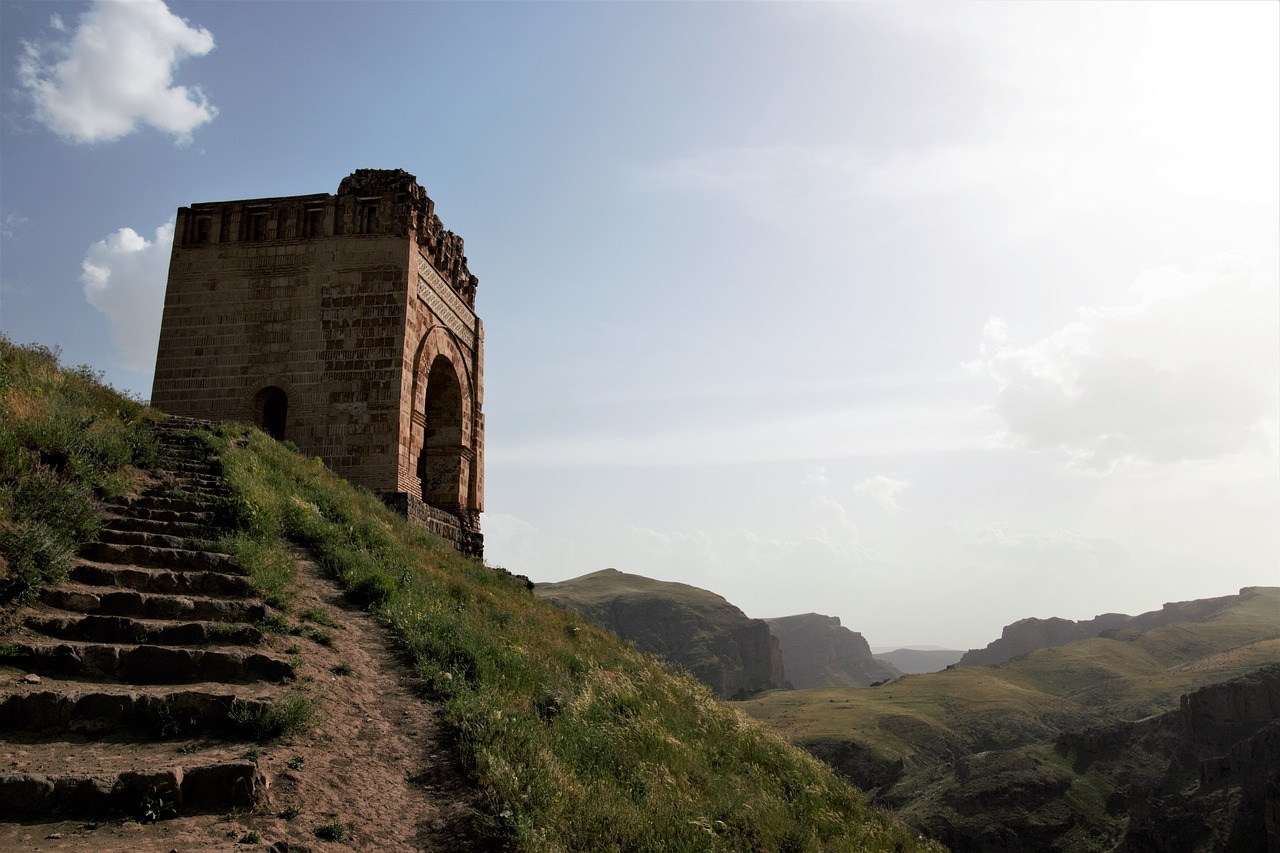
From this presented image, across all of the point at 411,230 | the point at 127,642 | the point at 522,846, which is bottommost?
the point at 522,846

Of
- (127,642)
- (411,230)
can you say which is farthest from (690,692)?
(411,230)

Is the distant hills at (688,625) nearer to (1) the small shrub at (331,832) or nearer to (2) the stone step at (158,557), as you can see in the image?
(2) the stone step at (158,557)

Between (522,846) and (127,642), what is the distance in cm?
365

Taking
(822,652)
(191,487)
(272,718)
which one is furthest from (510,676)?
(822,652)

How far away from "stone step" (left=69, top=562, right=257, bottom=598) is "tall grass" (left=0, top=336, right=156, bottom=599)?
0.73 feet

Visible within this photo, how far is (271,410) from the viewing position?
18.2 metres

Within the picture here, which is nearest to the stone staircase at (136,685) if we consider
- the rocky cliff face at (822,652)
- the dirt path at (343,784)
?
Result: the dirt path at (343,784)

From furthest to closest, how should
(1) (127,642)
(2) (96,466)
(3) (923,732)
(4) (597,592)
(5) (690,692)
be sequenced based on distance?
(4) (597,592) < (3) (923,732) < (5) (690,692) < (2) (96,466) < (1) (127,642)

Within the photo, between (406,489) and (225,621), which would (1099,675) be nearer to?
(406,489)

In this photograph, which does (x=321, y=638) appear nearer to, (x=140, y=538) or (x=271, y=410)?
(x=140, y=538)

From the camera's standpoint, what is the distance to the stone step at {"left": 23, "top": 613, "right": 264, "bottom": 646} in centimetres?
640

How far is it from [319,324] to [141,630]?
1210 centimetres

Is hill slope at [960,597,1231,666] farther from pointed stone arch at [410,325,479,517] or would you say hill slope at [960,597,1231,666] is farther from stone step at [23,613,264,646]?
stone step at [23,613,264,646]

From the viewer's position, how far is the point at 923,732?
67250mm
